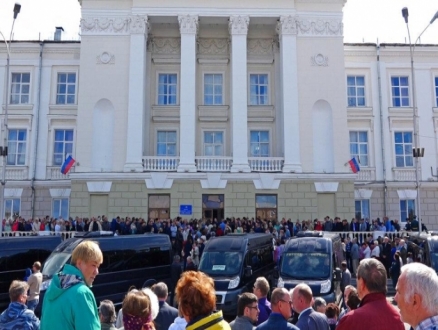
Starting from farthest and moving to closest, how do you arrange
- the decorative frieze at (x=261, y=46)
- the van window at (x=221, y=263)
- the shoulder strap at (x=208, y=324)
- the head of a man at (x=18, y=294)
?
1. the decorative frieze at (x=261, y=46)
2. the van window at (x=221, y=263)
3. the head of a man at (x=18, y=294)
4. the shoulder strap at (x=208, y=324)

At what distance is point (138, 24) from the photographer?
32.0 m

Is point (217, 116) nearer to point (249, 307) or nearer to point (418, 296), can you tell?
point (249, 307)

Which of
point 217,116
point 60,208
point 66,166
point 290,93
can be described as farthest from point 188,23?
point 60,208

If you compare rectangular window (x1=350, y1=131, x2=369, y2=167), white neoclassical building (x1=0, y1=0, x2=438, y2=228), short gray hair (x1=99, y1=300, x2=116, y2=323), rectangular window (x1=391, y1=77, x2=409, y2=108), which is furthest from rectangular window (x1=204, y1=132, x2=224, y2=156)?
short gray hair (x1=99, y1=300, x2=116, y2=323)

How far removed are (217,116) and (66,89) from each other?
11613 millimetres

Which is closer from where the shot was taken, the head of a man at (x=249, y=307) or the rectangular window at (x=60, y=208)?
the head of a man at (x=249, y=307)

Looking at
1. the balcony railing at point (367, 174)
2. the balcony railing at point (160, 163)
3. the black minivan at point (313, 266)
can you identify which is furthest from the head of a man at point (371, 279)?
the balcony railing at point (367, 174)

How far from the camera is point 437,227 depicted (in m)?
33.8

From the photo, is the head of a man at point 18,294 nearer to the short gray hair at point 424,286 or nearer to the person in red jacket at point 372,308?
the person in red jacket at point 372,308

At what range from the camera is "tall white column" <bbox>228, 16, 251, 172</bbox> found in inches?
1211

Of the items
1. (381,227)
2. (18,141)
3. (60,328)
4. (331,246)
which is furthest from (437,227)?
(60,328)

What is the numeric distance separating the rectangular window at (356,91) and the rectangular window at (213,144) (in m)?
10.2

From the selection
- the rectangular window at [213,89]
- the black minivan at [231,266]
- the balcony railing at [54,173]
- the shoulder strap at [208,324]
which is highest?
the rectangular window at [213,89]

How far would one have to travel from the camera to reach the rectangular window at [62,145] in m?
34.1
